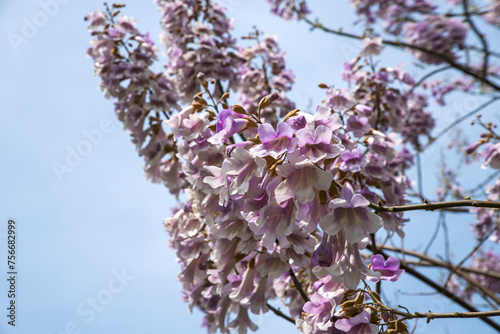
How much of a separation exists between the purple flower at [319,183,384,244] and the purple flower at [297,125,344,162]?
0.45ft

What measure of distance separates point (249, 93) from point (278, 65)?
45 centimetres

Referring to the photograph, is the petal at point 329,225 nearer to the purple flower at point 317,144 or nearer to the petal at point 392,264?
the purple flower at point 317,144

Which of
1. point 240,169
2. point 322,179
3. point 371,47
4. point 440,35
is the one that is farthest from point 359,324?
point 440,35

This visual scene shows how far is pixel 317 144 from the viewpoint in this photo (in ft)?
4.18

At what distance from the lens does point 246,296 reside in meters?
2.19

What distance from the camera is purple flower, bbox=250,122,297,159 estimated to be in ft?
4.09

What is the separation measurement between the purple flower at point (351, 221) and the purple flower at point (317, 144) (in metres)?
0.14

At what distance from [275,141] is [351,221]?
36 centimetres

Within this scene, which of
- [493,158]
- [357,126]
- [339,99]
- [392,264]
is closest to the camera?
[392,264]

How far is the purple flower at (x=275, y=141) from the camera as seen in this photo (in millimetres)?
1247

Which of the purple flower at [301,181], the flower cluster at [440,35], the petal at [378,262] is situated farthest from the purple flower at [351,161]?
the flower cluster at [440,35]

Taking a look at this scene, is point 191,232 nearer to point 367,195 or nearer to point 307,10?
point 367,195

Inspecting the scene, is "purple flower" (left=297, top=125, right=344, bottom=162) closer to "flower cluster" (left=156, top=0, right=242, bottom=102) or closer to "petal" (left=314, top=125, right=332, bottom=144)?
"petal" (left=314, top=125, right=332, bottom=144)

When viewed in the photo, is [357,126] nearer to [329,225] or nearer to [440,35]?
[329,225]
